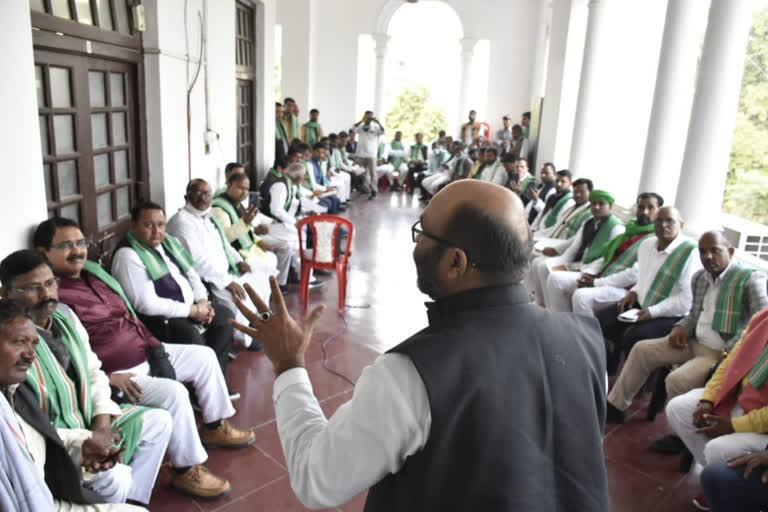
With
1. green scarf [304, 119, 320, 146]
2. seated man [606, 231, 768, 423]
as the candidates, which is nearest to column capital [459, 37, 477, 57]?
green scarf [304, 119, 320, 146]

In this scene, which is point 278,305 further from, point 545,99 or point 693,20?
point 545,99

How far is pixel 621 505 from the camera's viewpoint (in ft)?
8.46

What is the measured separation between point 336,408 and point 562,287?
7.00 feet

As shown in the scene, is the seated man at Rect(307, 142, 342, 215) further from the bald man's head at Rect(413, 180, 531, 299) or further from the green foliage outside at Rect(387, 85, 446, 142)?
the green foliage outside at Rect(387, 85, 446, 142)

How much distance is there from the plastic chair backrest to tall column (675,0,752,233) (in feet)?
8.74

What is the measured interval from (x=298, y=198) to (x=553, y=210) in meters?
2.93

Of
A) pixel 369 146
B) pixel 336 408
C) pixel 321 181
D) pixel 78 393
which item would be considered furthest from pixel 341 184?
pixel 78 393

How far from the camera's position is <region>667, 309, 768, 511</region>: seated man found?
2.35 meters

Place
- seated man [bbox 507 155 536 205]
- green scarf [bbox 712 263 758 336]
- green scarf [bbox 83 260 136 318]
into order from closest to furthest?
green scarf [bbox 83 260 136 318], green scarf [bbox 712 263 758 336], seated man [bbox 507 155 536 205]

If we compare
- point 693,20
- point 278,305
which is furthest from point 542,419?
point 693,20

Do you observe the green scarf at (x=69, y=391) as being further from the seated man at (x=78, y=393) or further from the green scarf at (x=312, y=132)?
the green scarf at (x=312, y=132)

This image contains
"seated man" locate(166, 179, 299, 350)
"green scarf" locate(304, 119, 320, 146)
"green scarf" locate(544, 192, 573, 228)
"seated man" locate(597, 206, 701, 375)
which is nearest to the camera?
"seated man" locate(597, 206, 701, 375)

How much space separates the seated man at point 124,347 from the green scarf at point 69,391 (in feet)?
0.52

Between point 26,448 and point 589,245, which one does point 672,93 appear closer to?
point 589,245
